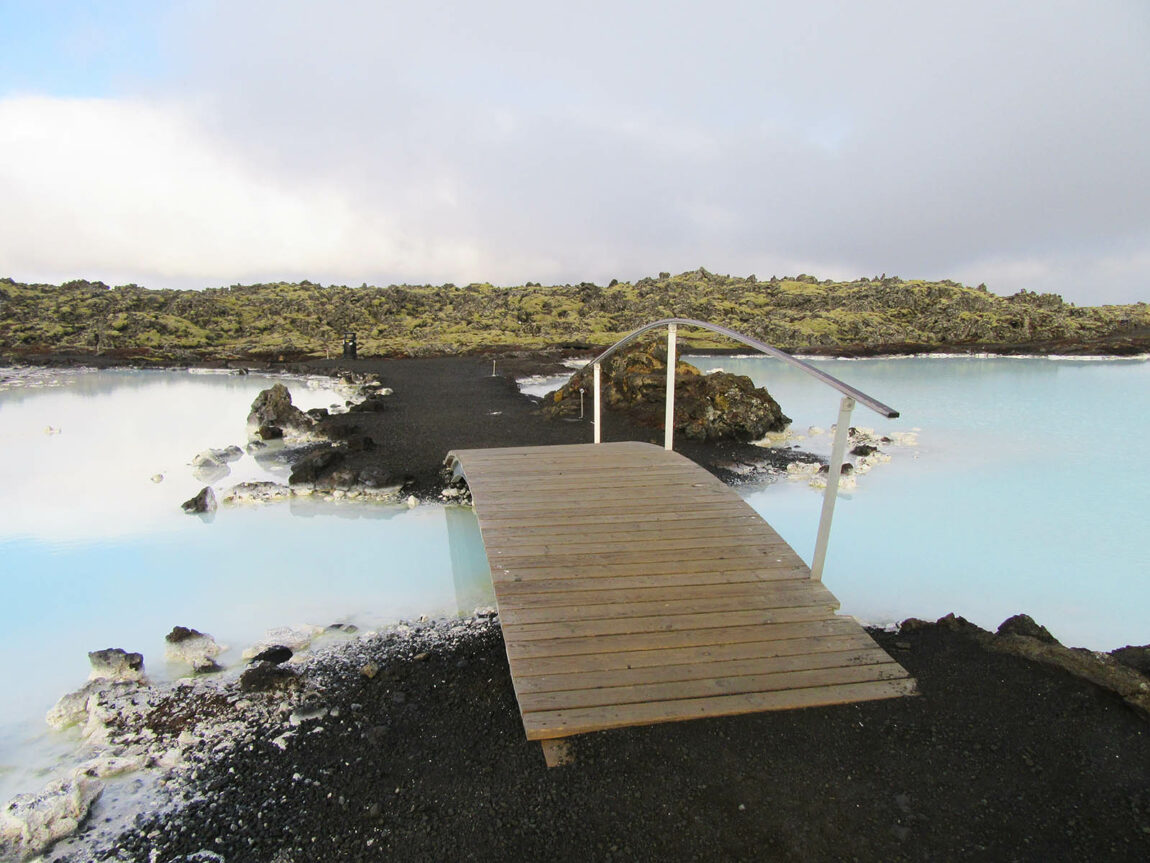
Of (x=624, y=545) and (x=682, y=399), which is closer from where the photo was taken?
(x=624, y=545)

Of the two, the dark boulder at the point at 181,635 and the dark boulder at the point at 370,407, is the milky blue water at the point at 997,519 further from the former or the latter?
the dark boulder at the point at 370,407

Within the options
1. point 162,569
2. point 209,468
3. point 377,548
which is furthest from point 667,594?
point 209,468

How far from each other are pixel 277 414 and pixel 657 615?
976 centimetres

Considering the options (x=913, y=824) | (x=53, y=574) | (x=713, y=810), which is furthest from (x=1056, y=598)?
(x=53, y=574)

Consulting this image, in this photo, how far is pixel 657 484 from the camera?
519 centimetres

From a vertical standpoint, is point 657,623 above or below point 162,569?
above

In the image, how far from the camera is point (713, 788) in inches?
95.0

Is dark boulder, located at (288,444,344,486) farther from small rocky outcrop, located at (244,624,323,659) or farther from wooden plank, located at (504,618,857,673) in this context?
wooden plank, located at (504,618,857,673)

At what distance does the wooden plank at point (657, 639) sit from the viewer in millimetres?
3049

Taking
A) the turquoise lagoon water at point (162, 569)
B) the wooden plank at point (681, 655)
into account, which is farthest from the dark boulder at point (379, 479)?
the wooden plank at point (681, 655)

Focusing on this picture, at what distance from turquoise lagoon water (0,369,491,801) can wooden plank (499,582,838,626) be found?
4.63 feet

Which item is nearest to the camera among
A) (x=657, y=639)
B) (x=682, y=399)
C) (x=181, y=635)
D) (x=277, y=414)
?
(x=657, y=639)

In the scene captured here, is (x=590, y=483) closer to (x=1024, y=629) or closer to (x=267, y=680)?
(x=267, y=680)

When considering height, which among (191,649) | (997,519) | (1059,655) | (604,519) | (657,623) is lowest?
(997,519)
